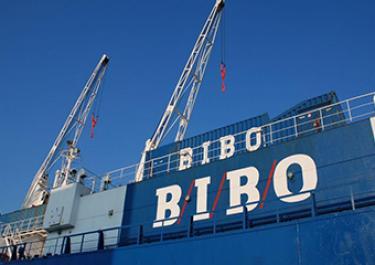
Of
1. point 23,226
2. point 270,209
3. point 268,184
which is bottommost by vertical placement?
point 270,209

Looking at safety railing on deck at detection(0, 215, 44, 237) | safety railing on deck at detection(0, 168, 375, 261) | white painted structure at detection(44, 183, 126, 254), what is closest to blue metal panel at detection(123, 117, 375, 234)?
safety railing on deck at detection(0, 168, 375, 261)

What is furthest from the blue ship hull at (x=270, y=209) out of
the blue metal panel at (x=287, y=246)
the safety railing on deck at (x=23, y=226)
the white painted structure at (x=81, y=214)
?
the safety railing on deck at (x=23, y=226)

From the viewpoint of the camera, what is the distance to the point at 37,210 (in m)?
34.1

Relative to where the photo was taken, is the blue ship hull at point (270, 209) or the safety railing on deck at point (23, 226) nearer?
the blue ship hull at point (270, 209)

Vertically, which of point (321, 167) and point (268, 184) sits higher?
point (321, 167)

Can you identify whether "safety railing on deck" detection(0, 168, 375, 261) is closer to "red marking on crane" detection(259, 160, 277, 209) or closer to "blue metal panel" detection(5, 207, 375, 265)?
"red marking on crane" detection(259, 160, 277, 209)

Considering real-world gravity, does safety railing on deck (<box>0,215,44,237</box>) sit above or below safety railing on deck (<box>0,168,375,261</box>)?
above

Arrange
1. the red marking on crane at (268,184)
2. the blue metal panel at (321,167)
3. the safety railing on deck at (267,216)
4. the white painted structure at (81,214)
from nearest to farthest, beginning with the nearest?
the safety railing on deck at (267,216) → the blue metal panel at (321,167) → the red marking on crane at (268,184) → the white painted structure at (81,214)

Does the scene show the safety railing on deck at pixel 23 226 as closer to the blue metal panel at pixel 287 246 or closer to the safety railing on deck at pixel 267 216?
the safety railing on deck at pixel 267 216

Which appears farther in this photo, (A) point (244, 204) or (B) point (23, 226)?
(B) point (23, 226)

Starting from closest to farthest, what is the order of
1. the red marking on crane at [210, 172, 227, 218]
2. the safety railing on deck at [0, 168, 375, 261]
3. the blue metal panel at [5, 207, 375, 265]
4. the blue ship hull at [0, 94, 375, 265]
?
the blue metal panel at [5, 207, 375, 265] → the blue ship hull at [0, 94, 375, 265] → the safety railing on deck at [0, 168, 375, 261] → the red marking on crane at [210, 172, 227, 218]

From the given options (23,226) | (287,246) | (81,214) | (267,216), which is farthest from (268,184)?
(23,226)

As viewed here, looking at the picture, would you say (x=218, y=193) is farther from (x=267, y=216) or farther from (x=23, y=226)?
(x=23, y=226)

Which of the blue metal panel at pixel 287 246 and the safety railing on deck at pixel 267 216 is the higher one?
the safety railing on deck at pixel 267 216
